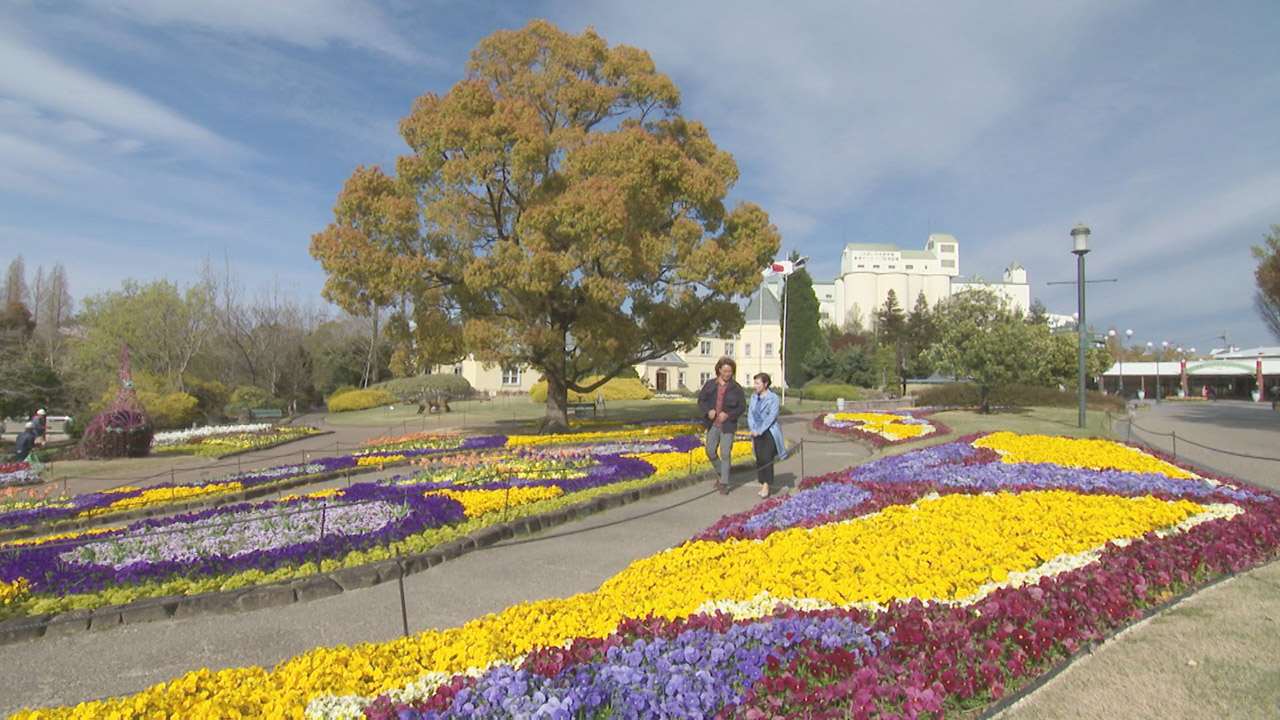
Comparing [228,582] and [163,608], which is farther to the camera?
[228,582]

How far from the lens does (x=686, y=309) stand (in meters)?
22.5

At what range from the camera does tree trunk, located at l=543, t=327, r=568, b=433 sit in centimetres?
2092

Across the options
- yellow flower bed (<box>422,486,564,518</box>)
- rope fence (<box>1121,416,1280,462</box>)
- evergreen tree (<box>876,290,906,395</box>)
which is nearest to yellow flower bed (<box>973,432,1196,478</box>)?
rope fence (<box>1121,416,1280,462</box>)

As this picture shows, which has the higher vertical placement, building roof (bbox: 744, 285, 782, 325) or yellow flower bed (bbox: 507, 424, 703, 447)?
building roof (bbox: 744, 285, 782, 325)

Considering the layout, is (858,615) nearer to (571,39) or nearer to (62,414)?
(571,39)

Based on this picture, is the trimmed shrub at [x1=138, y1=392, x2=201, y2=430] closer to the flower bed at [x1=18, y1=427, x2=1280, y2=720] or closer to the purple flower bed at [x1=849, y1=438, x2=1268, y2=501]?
the purple flower bed at [x1=849, y1=438, x2=1268, y2=501]

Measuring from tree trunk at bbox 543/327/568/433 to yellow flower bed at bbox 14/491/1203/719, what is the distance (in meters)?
14.3

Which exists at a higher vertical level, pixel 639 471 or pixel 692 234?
pixel 692 234

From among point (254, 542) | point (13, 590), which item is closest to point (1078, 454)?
point (254, 542)

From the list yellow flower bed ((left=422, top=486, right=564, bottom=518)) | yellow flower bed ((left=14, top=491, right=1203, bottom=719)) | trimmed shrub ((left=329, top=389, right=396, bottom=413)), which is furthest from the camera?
trimmed shrub ((left=329, top=389, right=396, bottom=413))

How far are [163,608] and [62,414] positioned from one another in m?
27.1

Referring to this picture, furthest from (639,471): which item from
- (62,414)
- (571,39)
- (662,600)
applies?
(62,414)

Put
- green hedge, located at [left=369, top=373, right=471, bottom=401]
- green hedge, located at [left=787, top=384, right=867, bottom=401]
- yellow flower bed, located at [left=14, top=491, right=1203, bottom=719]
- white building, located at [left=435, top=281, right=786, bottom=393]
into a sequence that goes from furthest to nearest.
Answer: white building, located at [left=435, top=281, right=786, bottom=393], green hedge, located at [left=787, top=384, right=867, bottom=401], green hedge, located at [left=369, top=373, right=471, bottom=401], yellow flower bed, located at [left=14, top=491, right=1203, bottom=719]

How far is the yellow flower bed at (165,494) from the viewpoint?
1067cm
